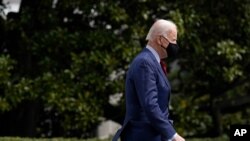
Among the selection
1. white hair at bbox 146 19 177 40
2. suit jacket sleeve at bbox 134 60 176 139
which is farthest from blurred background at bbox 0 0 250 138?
suit jacket sleeve at bbox 134 60 176 139

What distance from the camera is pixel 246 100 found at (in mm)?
11461

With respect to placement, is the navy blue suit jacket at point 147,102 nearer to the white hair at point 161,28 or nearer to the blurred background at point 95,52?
the white hair at point 161,28

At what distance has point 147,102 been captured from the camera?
15.8ft

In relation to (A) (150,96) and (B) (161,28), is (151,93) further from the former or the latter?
(B) (161,28)

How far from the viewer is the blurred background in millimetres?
9211

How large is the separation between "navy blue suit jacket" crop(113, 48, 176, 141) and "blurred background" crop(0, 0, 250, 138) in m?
4.10

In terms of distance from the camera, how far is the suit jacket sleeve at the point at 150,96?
482 centimetres

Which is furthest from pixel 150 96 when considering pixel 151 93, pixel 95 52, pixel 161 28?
pixel 95 52

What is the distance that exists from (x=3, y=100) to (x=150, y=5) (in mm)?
2137

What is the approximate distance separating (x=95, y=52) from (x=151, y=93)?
14.3 ft

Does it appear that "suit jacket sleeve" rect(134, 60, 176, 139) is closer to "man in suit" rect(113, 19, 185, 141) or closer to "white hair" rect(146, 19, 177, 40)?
"man in suit" rect(113, 19, 185, 141)

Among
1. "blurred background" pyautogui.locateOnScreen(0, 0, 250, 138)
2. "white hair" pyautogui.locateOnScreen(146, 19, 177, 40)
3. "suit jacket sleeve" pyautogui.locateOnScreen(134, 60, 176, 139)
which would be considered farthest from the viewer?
"blurred background" pyautogui.locateOnScreen(0, 0, 250, 138)

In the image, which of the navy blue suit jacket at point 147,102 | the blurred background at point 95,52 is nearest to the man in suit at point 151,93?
the navy blue suit jacket at point 147,102

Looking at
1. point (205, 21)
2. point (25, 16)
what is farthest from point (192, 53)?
point (25, 16)
